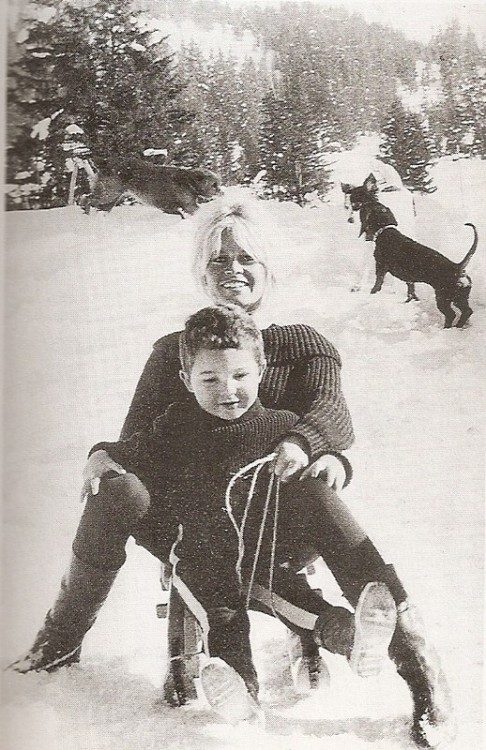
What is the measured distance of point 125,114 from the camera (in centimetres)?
119

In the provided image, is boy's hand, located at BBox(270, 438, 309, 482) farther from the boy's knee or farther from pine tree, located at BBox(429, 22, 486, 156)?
pine tree, located at BBox(429, 22, 486, 156)

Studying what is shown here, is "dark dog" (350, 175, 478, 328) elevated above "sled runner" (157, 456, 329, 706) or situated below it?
above

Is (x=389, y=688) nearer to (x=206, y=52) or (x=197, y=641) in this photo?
(x=197, y=641)

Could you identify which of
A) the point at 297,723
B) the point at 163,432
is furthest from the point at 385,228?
the point at 297,723

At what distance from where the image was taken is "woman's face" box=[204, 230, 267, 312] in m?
1.20

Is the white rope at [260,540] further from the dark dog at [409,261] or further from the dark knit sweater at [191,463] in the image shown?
the dark dog at [409,261]

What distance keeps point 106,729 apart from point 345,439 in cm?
54

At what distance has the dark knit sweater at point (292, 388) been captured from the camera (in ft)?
3.88

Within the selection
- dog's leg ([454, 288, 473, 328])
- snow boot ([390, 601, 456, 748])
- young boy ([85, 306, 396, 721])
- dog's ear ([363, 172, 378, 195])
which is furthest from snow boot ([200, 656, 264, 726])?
dog's ear ([363, 172, 378, 195])

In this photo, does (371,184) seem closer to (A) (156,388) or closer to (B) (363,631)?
(A) (156,388)

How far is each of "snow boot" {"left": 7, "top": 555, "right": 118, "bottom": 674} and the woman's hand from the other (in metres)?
0.10

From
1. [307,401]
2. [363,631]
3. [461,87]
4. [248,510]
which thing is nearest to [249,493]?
[248,510]

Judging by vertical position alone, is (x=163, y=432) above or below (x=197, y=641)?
above

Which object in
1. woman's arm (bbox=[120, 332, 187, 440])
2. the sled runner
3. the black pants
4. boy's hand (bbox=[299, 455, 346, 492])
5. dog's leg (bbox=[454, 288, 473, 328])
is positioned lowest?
the sled runner
